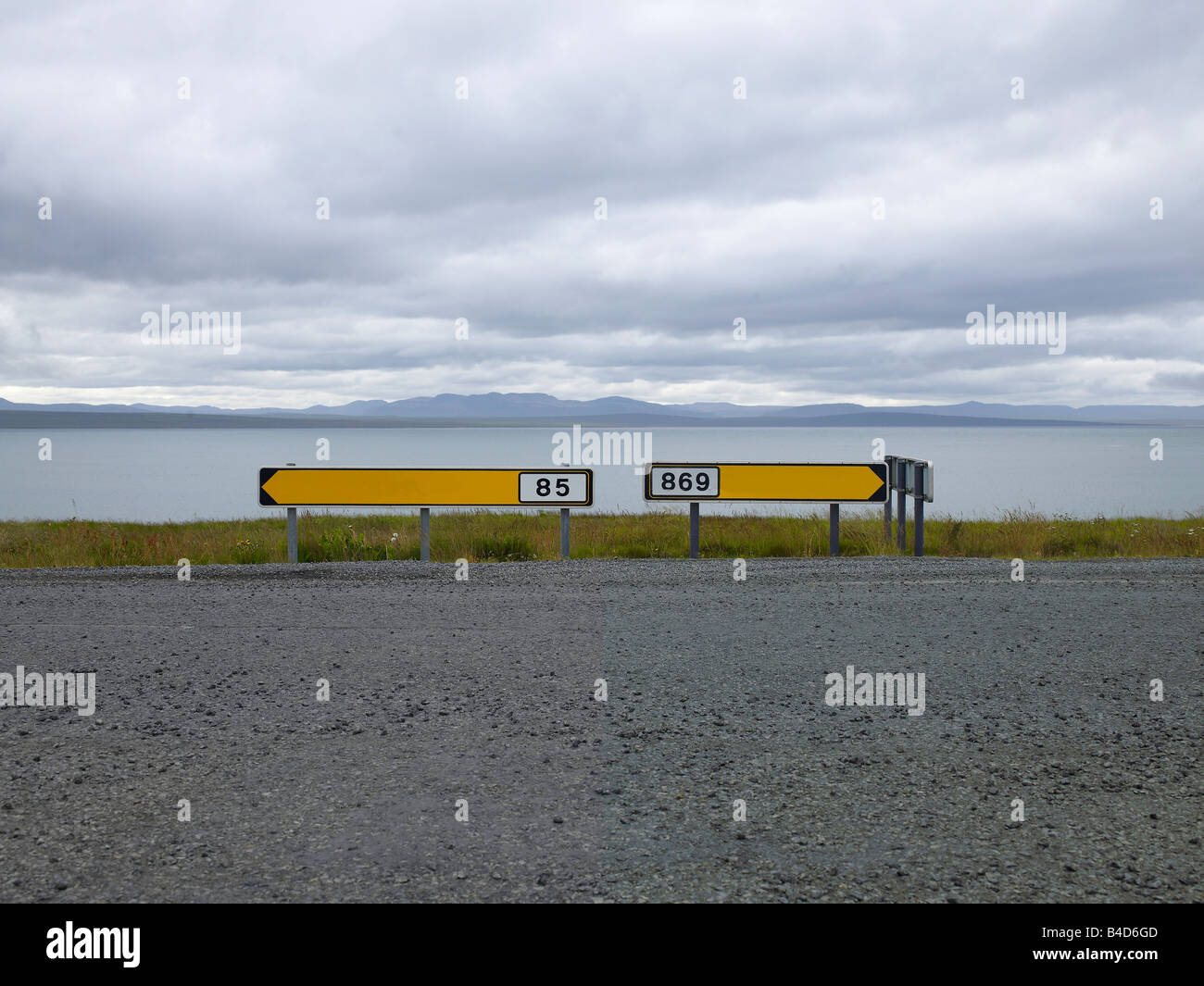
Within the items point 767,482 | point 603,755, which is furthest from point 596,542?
point 603,755

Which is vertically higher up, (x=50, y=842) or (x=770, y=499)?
(x=770, y=499)

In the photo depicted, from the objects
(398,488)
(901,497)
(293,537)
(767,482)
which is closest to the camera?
(398,488)

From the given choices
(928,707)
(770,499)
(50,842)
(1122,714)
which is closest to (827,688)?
(928,707)

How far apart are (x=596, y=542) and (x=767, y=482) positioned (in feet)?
10.7

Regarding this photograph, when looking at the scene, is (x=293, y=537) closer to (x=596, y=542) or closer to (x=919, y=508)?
(x=596, y=542)

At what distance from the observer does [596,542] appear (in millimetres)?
16266

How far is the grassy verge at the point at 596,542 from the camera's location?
48.3ft

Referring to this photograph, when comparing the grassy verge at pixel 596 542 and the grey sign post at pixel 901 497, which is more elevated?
the grey sign post at pixel 901 497

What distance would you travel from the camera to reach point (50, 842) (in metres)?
3.94

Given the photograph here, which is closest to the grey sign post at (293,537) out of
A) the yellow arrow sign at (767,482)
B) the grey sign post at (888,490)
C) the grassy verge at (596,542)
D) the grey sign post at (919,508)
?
the grassy verge at (596,542)

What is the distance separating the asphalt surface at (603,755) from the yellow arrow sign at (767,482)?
475 cm

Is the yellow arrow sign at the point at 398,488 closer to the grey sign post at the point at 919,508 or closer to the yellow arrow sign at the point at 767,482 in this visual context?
the yellow arrow sign at the point at 767,482
